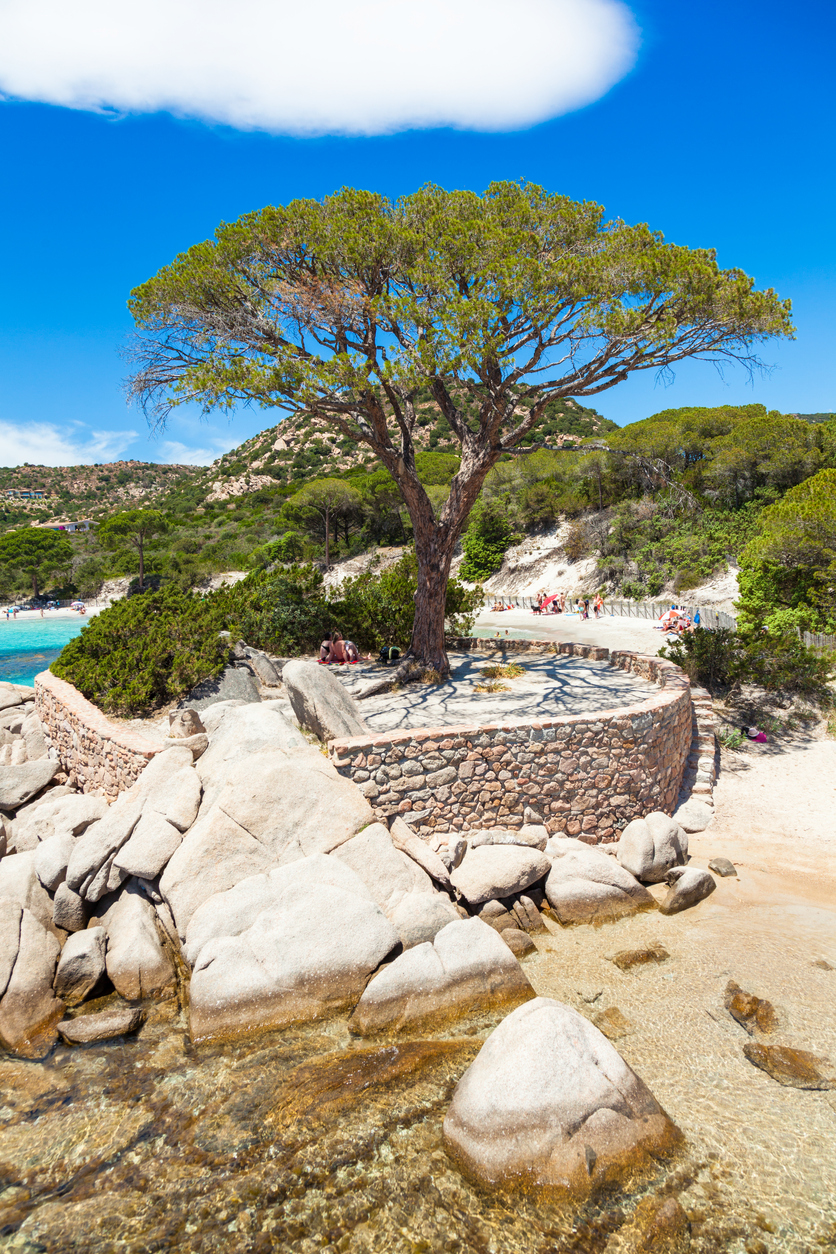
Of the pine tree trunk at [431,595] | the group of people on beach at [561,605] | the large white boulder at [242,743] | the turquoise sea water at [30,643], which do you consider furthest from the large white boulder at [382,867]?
the group of people on beach at [561,605]

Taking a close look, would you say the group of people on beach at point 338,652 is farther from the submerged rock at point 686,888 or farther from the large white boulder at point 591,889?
the submerged rock at point 686,888

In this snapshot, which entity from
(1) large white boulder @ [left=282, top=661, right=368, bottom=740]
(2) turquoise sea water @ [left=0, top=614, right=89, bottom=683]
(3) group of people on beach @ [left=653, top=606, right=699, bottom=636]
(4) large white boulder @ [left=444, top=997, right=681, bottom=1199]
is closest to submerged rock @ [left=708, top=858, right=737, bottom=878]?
(4) large white boulder @ [left=444, top=997, right=681, bottom=1199]

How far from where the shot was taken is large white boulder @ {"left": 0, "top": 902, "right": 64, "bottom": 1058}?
573cm

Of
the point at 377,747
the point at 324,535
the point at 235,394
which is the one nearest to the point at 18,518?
the point at 324,535

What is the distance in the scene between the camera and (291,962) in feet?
19.2

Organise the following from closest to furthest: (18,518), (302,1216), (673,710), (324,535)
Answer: (302,1216)
(673,710)
(324,535)
(18,518)

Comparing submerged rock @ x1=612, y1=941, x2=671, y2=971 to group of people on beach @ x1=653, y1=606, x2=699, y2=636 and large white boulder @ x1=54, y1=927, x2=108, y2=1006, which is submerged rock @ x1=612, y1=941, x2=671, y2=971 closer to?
large white boulder @ x1=54, y1=927, x2=108, y2=1006

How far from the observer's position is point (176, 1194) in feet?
13.5

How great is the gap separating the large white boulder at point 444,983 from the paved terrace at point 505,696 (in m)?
3.35

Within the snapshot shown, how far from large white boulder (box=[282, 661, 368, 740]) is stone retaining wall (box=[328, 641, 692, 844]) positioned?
549mm

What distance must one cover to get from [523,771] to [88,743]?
695 centimetres

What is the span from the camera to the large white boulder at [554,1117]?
4059mm

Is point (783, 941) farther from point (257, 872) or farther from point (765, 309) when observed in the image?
point (765, 309)

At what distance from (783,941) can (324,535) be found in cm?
4743
